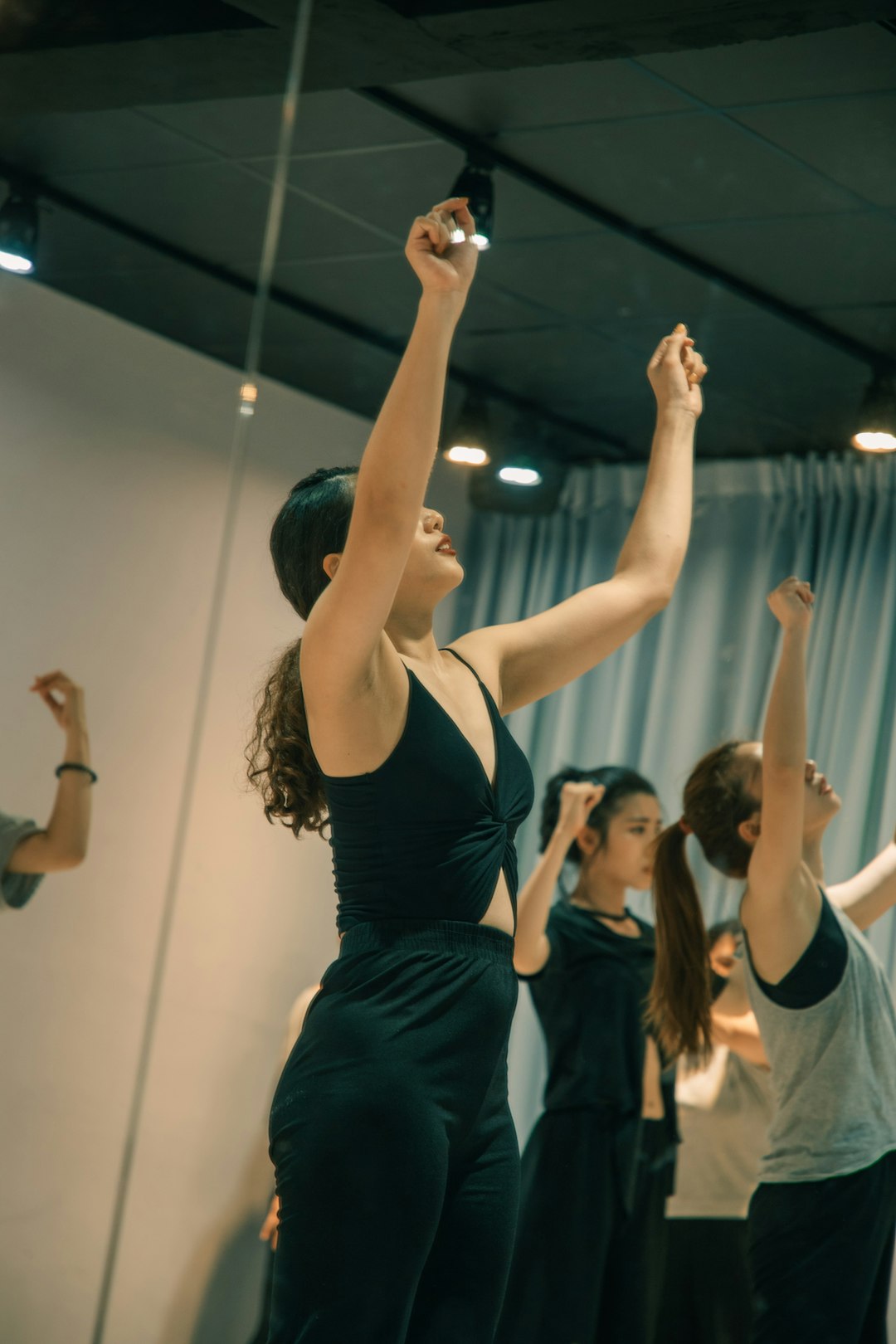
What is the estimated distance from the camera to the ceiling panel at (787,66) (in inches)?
73.7

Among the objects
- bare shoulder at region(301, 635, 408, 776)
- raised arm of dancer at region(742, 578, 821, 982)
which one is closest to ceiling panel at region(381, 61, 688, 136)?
raised arm of dancer at region(742, 578, 821, 982)

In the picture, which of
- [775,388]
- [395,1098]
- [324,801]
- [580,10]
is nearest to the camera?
[395,1098]

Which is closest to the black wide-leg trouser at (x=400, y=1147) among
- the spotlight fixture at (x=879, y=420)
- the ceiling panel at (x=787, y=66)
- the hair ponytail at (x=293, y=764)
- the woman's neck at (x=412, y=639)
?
the hair ponytail at (x=293, y=764)

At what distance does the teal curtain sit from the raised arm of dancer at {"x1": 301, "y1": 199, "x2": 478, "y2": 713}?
680 millimetres

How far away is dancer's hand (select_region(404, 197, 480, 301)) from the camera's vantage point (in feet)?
3.96

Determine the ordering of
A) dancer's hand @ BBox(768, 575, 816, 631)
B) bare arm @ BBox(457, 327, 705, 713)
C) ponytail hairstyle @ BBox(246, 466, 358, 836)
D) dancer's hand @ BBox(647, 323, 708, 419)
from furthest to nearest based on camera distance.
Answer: dancer's hand @ BBox(768, 575, 816, 631), dancer's hand @ BBox(647, 323, 708, 419), bare arm @ BBox(457, 327, 705, 713), ponytail hairstyle @ BBox(246, 466, 358, 836)

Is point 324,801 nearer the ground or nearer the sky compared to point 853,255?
nearer the ground

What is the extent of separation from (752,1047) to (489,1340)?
29.4 inches

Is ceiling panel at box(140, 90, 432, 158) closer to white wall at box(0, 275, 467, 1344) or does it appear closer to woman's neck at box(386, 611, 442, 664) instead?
white wall at box(0, 275, 467, 1344)

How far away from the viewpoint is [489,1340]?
4.25ft

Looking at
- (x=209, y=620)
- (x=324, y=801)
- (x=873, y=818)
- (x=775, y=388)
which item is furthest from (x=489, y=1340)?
(x=775, y=388)

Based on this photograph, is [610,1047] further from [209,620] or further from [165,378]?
[165,378]

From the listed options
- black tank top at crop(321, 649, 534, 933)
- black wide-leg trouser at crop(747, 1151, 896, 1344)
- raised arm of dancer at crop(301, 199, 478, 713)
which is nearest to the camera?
raised arm of dancer at crop(301, 199, 478, 713)

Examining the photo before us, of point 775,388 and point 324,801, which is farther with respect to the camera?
point 775,388
